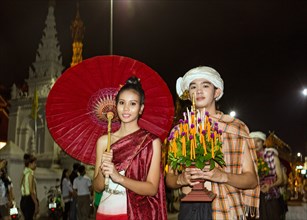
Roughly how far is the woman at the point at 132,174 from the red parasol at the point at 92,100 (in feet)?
1.35

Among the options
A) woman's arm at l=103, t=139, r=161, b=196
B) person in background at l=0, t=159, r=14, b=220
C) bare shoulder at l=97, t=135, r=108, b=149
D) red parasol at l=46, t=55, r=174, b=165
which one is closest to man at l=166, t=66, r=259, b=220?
woman's arm at l=103, t=139, r=161, b=196

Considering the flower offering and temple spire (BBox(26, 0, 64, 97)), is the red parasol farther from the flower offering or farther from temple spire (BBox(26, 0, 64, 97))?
temple spire (BBox(26, 0, 64, 97))

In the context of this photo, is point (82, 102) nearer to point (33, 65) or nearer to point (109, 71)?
point (109, 71)

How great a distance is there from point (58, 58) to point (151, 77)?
179ft

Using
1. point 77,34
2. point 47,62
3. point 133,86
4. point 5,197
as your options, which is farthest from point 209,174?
point 47,62

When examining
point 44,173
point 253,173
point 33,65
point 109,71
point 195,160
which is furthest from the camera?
point 33,65

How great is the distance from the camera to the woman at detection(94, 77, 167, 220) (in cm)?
Result: 301

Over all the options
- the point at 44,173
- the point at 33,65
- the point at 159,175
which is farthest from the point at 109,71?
the point at 33,65

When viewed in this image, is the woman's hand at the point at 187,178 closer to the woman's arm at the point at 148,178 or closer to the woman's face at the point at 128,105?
the woman's arm at the point at 148,178

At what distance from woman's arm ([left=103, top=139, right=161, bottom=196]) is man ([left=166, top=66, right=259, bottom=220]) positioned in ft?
0.62

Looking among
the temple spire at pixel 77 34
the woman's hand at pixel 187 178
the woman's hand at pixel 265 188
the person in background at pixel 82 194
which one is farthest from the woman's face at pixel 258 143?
the temple spire at pixel 77 34

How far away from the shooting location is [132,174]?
121 inches

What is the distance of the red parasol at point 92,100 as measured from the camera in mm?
3615

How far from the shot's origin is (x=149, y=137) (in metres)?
3.19
